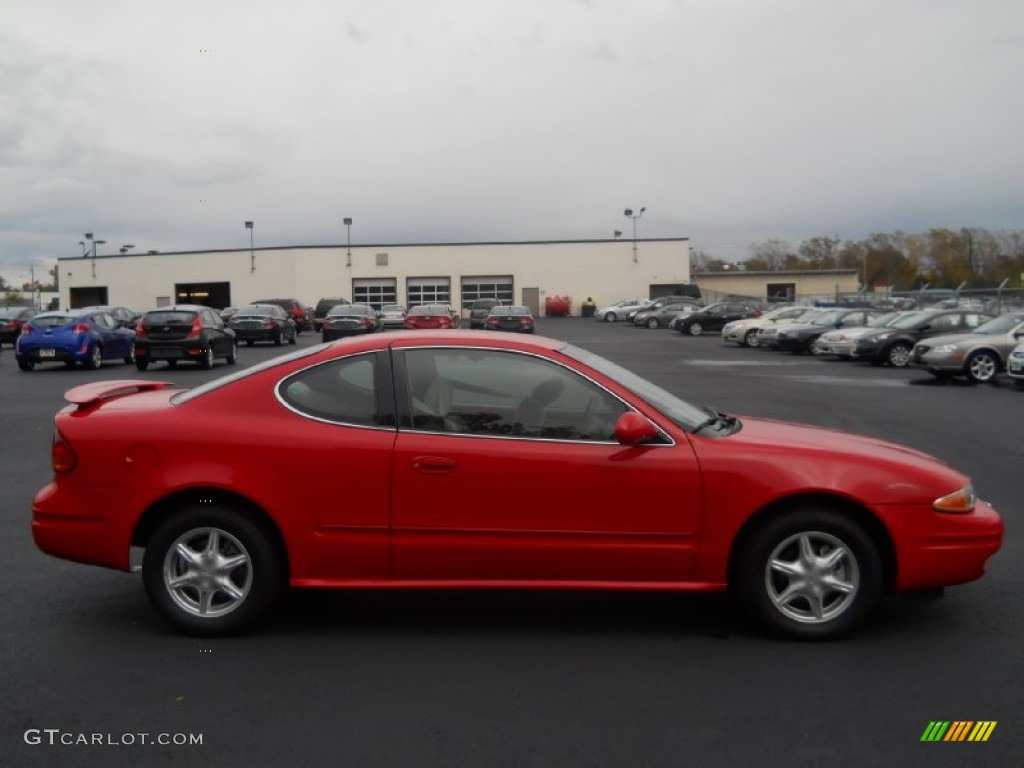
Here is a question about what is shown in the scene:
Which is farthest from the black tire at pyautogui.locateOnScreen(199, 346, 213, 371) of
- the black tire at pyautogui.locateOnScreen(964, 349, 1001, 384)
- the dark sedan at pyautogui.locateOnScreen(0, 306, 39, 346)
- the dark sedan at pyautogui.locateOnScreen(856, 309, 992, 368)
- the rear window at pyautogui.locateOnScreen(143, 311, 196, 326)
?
the black tire at pyautogui.locateOnScreen(964, 349, 1001, 384)

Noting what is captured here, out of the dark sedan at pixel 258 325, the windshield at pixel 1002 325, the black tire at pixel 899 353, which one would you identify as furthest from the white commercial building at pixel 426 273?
the windshield at pixel 1002 325

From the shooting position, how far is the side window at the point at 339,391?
5.50 metres

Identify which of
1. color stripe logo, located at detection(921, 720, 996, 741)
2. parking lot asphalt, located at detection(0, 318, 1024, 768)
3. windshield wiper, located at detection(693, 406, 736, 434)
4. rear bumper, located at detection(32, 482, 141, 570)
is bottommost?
color stripe logo, located at detection(921, 720, 996, 741)

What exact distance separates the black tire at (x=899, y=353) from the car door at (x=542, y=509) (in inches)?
946

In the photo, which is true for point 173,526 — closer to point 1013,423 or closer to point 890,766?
point 890,766

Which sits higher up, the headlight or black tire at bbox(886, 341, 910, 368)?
the headlight

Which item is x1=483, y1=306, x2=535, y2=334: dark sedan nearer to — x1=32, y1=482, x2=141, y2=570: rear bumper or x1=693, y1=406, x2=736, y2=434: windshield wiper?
x1=693, y1=406, x2=736, y2=434: windshield wiper

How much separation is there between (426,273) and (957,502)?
78.4 m

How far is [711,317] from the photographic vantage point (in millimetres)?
A: 52312

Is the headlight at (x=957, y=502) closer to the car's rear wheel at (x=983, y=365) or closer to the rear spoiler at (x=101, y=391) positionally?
the rear spoiler at (x=101, y=391)

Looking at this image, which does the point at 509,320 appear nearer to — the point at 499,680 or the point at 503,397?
the point at 503,397

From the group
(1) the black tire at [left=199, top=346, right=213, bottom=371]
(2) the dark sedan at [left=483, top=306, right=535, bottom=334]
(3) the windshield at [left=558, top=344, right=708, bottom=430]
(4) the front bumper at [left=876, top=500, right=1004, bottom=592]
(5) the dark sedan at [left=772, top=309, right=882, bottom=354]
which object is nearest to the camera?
(4) the front bumper at [left=876, top=500, right=1004, bottom=592]

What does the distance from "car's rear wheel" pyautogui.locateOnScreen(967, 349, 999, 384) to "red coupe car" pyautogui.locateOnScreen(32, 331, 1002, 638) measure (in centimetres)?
1768

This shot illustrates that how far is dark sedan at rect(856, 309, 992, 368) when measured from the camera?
27.3 metres
